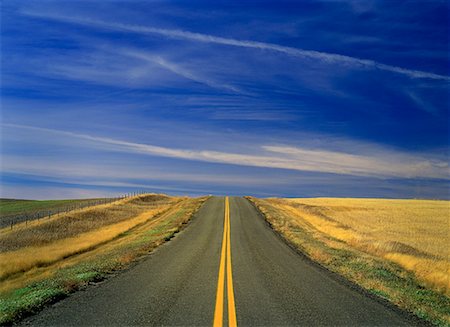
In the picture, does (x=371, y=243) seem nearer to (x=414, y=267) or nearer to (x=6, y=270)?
(x=414, y=267)

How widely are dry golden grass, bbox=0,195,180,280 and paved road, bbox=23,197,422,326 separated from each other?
494 inches

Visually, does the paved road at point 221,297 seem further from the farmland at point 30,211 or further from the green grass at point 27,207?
the green grass at point 27,207

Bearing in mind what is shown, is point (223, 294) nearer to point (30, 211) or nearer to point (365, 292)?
point (365, 292)

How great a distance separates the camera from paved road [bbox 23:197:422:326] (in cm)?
786

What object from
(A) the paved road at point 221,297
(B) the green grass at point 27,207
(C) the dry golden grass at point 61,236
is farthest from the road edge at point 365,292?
(B) the green grass at point 27,207

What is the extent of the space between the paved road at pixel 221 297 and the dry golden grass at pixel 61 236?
12.6 meters

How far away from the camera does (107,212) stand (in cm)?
4931

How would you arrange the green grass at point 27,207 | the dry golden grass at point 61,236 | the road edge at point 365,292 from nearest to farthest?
the road edge at point 365,292 → the dry golden grass at point 61,236 → the green grass at point 27,207

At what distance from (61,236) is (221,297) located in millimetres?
31745

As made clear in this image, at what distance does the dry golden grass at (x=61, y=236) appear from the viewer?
80.4 ft

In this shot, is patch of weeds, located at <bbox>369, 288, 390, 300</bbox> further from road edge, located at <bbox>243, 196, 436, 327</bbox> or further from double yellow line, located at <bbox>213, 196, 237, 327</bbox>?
double yellow line, located at <bbox>213, 196, 237, 327</bbox>

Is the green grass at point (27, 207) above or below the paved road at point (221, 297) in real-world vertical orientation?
below

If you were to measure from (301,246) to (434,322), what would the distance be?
12064mm

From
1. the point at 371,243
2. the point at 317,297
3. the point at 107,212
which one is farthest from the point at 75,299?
the point at 107,212
